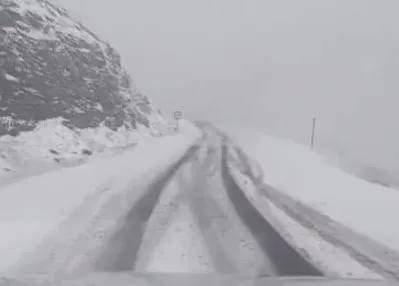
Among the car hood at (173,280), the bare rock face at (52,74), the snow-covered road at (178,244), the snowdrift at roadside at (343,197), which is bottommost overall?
the snowdrift at roadside at (343,197)

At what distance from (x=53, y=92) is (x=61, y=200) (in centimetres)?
995

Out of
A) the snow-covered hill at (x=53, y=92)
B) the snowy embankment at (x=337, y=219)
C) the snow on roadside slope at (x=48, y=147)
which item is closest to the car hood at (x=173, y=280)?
the snowy embankment at (x=337, y=219)

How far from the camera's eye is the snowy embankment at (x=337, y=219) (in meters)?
5.69

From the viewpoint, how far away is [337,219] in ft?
26.6

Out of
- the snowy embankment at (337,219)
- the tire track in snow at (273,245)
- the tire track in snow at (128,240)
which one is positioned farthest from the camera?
the snowy embankment at (337,219)

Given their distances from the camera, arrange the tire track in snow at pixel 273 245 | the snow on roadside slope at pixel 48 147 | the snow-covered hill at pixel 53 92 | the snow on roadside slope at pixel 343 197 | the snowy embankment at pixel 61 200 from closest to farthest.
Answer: the tire track in snow at pixel 273 245 < the snowy embankment at pixel 61 200 < the snow on roadside slope at pixel 343 197 < the snow on roadside slope at pixel 48 147 < the snow-covered hill at pixel 53 92

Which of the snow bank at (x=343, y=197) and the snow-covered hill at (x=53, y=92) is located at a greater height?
the snow-covered hill at (x=53, y=92)

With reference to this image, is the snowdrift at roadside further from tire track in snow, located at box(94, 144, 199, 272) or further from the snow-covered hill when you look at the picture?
the snow-covered hill

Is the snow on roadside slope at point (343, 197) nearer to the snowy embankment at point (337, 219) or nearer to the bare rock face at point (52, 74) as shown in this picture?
the snowy embankment at point (337, 219)

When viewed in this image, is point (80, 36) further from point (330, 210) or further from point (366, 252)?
point (366, 252)

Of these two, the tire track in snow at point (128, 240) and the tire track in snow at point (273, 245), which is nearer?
the tire track in snow at point (273, 245)

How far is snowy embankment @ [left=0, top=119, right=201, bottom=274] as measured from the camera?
612 centimetres

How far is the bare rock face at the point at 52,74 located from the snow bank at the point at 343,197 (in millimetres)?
8804

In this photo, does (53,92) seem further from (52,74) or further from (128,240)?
(128,240)
